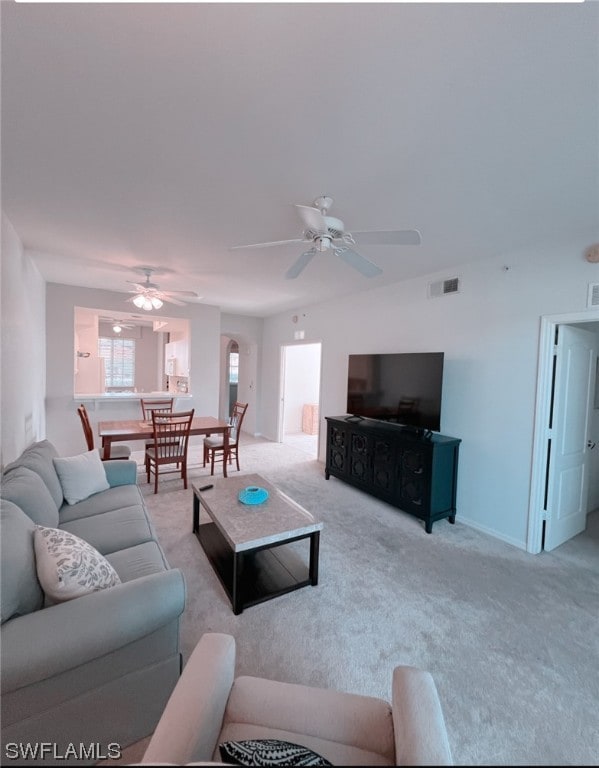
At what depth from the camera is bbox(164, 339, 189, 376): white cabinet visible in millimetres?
6127

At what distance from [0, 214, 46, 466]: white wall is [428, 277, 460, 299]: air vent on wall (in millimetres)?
3944

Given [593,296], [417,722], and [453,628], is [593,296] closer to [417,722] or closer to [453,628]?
[453,628]

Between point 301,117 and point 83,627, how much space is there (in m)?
2.25

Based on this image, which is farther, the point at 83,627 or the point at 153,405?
the point at 153,405

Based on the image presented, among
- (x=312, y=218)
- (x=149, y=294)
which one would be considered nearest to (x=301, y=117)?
(x=312, y=218)

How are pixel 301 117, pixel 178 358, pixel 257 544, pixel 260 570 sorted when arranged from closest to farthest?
1. pixel 301 117
2. pixel 257 544
3. pixel 260 570
4. pixel 178 358

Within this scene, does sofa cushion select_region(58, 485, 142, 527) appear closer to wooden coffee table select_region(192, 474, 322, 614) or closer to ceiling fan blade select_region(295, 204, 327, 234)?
wooden coffee table select_region(192, 474, 322, 614)

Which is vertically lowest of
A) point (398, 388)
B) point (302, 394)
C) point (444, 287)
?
point (302, 394)

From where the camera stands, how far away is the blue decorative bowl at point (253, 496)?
2451 mm

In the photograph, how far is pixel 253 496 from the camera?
8.11ft

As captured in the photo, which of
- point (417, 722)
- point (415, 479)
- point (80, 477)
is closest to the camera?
point (417, 722)

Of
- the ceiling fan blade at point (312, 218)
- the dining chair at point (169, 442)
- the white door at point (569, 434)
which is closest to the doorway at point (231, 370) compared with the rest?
the dining chair at point (169, 442)

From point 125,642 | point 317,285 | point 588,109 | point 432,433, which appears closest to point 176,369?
point 317,285

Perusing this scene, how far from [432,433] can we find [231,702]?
3.02 meters
